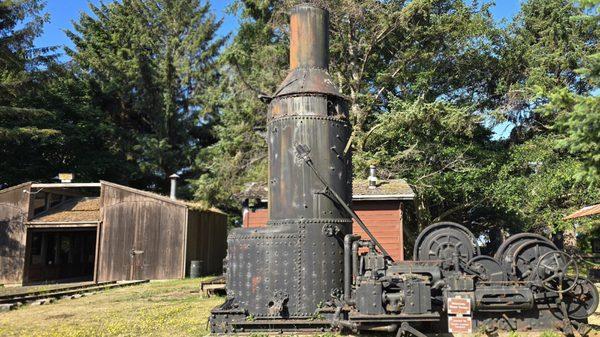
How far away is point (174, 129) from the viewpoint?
111 feet

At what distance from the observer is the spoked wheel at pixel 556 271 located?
6.82 m

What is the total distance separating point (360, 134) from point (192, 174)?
15.2m

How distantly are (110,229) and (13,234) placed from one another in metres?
3.73

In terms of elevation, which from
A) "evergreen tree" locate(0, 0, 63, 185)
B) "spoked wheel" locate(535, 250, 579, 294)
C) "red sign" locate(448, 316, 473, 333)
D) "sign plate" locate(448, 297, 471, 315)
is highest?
"evergreen tree" locate(0, 0, 63, 185)

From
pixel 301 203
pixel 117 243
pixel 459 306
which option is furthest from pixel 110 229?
pixel 459 306

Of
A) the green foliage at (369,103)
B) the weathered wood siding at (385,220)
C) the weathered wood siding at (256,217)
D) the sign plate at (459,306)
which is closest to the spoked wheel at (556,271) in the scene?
the sign plate at (459,306)

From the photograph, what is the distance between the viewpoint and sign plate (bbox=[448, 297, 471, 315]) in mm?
6434

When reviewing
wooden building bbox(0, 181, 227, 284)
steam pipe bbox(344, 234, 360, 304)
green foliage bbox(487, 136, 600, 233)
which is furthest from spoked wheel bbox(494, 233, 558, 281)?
wooden building bbox(0, 181, 227, 284)

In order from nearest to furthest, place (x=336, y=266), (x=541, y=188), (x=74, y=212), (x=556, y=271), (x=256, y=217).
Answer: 1. (x=556, y=271)
2. (x=336, y=266)
3. (x=256, y=217)
4. (x=541, y=188)
5. (x=74, y=212)

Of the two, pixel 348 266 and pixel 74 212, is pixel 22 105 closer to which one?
pixel 74 212

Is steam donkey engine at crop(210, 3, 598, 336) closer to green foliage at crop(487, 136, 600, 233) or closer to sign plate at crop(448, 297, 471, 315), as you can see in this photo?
sign plate at crop(448, 297, 471, 315)

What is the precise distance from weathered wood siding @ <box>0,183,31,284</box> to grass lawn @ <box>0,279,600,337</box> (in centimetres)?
654

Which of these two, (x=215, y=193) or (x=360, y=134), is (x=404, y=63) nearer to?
(x=360, y=134)

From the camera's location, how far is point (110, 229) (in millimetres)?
19797
